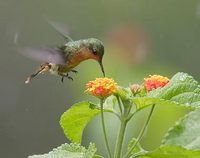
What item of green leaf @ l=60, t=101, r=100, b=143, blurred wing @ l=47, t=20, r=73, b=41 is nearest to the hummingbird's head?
blurred wing @ l=47, t=20, r=73, b=41

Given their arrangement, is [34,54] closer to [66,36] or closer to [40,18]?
[66,36]

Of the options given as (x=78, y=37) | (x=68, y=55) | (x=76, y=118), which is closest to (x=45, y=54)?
(x=68, y=55)

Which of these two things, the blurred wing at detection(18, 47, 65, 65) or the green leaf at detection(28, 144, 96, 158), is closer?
the green leaf at detection(28, 144, 96, 158)

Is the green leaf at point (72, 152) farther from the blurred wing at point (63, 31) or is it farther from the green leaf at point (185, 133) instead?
the blurred wing at point (63, 31)

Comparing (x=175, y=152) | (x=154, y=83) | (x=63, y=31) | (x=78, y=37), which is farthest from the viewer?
(x=78, y=37)

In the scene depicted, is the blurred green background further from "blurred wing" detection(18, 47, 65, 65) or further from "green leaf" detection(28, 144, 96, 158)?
"green leaf" detection(28, 144, 96, 158)

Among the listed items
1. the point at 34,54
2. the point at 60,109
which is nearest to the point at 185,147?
the point at 34,54

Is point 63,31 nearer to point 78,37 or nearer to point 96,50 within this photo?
point 96,50

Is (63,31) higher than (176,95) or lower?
higher
